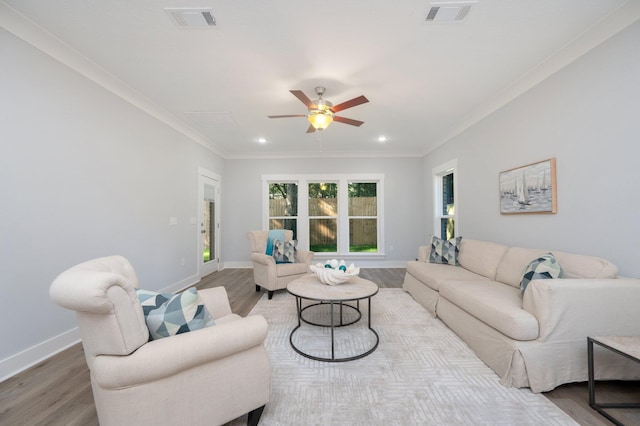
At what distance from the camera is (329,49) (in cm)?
220

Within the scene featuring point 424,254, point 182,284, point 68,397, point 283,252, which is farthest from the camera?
point 182,284

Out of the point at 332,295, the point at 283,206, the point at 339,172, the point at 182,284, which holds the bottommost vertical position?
the point at 182,284

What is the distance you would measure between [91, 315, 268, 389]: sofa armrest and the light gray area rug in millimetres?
590

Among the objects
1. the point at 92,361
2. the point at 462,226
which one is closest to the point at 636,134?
the point at 462,226

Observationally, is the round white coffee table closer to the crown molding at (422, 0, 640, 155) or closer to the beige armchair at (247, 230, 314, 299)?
the beige armchair at (247, 230, 314, 299)

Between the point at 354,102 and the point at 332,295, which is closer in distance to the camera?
the point at 332,295

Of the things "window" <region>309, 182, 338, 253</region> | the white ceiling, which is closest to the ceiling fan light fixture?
the white ceiling

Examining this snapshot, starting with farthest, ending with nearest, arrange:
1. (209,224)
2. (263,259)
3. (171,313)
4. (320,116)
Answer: (209,224) → (263,259) → (320,116) → (171,313)

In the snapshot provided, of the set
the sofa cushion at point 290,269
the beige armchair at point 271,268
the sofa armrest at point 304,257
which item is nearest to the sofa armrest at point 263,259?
the beige armchair at point 271,268

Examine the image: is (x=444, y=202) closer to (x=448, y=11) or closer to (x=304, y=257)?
(x=304, y=257)

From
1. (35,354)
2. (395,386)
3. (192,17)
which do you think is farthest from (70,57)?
(395,386)

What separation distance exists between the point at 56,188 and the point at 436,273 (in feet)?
13.0

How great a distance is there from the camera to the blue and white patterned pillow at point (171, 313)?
119 cm

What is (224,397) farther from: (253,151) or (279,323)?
(253,151)
